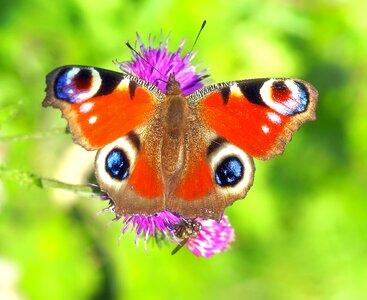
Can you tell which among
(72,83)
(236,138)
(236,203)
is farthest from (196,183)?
(236,203)

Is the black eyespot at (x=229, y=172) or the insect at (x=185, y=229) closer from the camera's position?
the black eyespot at (x=229, y=172)

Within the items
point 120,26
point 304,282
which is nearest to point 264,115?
point 120,26

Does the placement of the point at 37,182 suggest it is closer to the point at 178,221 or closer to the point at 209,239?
the point at 178,221

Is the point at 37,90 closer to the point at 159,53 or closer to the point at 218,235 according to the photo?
the point at 159,53

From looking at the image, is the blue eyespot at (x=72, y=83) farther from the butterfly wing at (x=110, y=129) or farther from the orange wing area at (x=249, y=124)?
the orange wing area at (x=249, y=124)

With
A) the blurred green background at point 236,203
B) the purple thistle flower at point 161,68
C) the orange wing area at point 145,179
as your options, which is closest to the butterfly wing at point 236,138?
the orange wing area at point 145,179

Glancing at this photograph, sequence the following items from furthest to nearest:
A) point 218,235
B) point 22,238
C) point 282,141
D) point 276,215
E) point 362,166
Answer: point 362,166
point 276,215
point 22,238
point 218,235
point 282,141
